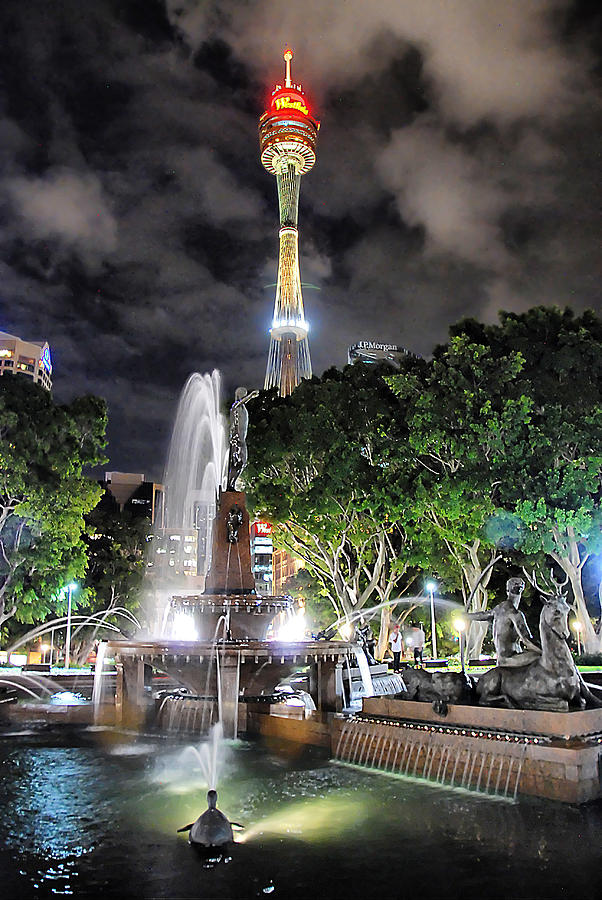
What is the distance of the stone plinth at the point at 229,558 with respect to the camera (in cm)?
1962

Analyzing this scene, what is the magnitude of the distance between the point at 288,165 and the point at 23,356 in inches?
2649

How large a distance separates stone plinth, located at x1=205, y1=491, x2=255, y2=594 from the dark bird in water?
1087 centimetres

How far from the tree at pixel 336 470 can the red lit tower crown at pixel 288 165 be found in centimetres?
6042

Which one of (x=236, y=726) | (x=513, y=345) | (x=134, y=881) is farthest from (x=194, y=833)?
(x=513, y=345)

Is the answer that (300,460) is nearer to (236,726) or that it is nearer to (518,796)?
(236,726)

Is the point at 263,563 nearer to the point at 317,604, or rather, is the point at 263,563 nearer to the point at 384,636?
the point at 317,604

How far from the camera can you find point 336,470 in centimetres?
3045

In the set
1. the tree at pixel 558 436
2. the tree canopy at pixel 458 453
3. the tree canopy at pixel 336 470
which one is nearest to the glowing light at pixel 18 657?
the tree canopy at pixel 336 470

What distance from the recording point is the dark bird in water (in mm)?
8297

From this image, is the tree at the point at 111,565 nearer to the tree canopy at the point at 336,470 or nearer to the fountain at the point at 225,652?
the tree canopy at the point at 336,470

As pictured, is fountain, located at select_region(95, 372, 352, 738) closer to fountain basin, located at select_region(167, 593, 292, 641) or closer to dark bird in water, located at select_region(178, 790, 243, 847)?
fountain basin, located at select_region(167, 593, 292, 641)

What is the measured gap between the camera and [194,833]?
8.47 m

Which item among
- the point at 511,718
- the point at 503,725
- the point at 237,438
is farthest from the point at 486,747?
the point at 237,438

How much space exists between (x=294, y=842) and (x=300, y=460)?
2368 centimetres
